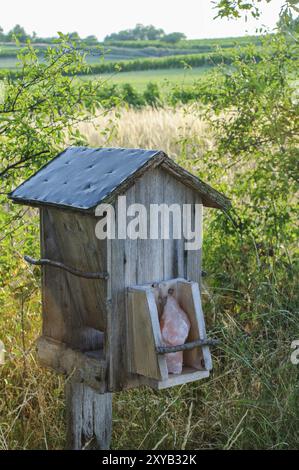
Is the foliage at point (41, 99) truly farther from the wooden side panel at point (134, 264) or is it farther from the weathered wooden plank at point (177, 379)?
the weathered wooden plank at point (177, 379)

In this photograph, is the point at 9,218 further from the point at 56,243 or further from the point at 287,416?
the point at 287,416

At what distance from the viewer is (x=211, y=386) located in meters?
4.55

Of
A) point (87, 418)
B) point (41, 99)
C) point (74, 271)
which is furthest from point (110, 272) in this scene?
A: point (41, 99)

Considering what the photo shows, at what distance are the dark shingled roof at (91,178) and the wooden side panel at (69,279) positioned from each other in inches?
3.4

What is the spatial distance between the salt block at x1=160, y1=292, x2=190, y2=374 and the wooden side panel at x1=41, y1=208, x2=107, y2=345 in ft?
0.83

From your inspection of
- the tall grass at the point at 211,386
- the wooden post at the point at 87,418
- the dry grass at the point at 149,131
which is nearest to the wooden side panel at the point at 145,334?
the tall grass at the point at 211,386

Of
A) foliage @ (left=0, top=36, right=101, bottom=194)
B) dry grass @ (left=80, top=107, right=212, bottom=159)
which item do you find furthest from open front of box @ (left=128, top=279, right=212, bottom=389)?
dry grass @ (left=80, top=107, right=212, bottom=159)

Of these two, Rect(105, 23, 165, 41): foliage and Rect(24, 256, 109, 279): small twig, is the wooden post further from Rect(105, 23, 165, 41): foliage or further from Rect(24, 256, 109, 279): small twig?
Rect(105, 23, 165, 41): foliage

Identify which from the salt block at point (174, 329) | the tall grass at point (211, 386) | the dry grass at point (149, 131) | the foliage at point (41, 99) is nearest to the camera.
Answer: the salt block at point (174, 329)

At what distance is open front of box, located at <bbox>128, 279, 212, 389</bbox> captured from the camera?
3078 millimetres

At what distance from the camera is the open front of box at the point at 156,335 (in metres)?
3.08

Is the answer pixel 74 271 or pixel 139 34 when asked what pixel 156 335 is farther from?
pixel 139 34

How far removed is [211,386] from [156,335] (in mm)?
1581

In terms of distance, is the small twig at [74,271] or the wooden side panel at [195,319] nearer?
the small twig at [74,271]
